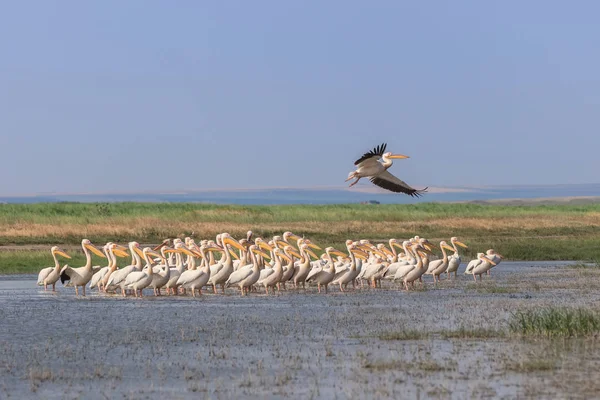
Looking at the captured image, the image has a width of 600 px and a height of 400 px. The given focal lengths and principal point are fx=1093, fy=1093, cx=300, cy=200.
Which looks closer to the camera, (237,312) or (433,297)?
(237,312)

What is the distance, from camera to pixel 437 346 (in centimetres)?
1116

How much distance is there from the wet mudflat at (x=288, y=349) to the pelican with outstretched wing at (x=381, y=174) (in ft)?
5.75

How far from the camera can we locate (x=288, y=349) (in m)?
11.2

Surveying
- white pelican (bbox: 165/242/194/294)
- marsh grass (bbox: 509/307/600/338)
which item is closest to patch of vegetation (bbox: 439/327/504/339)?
marsh grass (bbox: 509/307/600/338)

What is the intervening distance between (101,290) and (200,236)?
14997mm

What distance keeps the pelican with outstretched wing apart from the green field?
10.9 m

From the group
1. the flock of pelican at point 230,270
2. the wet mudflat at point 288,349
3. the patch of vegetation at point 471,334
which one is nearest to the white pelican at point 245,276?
the flock of pelican at point 230,270

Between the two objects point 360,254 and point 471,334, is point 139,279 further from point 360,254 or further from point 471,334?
point 471,334

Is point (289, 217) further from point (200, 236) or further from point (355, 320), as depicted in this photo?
point (355, 320)

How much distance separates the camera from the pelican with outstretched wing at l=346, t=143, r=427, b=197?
15094mm

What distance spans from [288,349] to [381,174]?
16.6ft

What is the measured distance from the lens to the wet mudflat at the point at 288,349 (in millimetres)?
8836

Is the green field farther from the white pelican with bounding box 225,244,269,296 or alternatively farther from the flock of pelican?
the white pelican with bounding box 225,244,269,296

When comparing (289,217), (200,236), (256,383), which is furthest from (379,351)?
(289,217)
